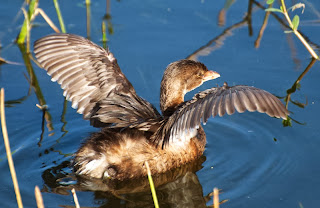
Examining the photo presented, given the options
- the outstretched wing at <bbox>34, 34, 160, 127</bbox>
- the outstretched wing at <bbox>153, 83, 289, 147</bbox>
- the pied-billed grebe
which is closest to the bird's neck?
the pied-billed grebe

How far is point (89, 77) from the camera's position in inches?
246

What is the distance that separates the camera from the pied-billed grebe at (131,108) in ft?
16.4

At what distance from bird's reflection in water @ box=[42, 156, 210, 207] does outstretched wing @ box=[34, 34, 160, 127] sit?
0.61 metres

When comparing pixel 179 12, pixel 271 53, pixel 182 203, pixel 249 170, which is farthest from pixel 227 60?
pixel 182 203

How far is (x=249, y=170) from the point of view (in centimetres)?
580

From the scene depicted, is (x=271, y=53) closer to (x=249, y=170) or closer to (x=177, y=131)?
(x=249, y=170)

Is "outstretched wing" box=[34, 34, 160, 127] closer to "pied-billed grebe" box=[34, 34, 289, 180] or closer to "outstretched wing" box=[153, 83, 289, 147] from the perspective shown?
"pied-billed grebe" box=[34, 34, 289, 180]

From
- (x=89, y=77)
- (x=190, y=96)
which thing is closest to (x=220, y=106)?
(x=89, y=77)

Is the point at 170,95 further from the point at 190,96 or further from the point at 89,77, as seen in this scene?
the point at 190,96

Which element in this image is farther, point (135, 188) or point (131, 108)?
point (131, 108)

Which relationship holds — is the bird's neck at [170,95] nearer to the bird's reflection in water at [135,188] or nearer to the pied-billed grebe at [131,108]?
the pied-billed grebe at [131,108]

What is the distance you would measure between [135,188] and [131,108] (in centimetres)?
78

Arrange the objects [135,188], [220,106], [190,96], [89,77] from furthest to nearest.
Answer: [190,96] → [89,77] → [135,188] → [220,106]

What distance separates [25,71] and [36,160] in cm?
202
